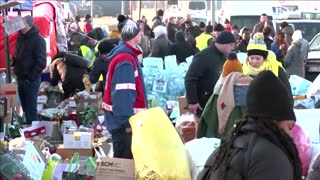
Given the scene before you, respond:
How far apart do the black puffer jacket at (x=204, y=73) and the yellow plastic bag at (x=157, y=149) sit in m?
1.71

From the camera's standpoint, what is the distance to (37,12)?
12.3 metres

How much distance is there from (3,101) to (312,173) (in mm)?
2513

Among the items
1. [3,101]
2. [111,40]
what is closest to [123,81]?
[3,101]

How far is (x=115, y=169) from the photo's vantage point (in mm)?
5691

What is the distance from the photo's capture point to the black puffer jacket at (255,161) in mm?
2928

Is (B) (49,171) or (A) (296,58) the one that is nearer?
(B) (49,171)

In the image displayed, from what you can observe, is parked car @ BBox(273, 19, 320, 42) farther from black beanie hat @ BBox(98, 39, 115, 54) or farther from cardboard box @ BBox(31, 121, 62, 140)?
Result: cardboard box @ BBox(31, 121, 62, 140)

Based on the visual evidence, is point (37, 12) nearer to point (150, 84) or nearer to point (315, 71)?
point (150, 84)

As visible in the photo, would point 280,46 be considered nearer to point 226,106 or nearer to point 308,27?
point 308,27

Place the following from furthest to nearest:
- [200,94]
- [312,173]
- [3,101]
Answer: [200,94] < [3,101] < [312,173]

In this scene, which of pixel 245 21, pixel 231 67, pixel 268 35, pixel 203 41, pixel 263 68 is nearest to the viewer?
pixel 231 67

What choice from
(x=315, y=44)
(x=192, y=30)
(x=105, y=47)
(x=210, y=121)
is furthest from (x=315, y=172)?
(x=192, y=30)

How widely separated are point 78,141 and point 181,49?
6.90m

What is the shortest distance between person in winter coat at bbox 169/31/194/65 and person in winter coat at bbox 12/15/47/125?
15.2ft
